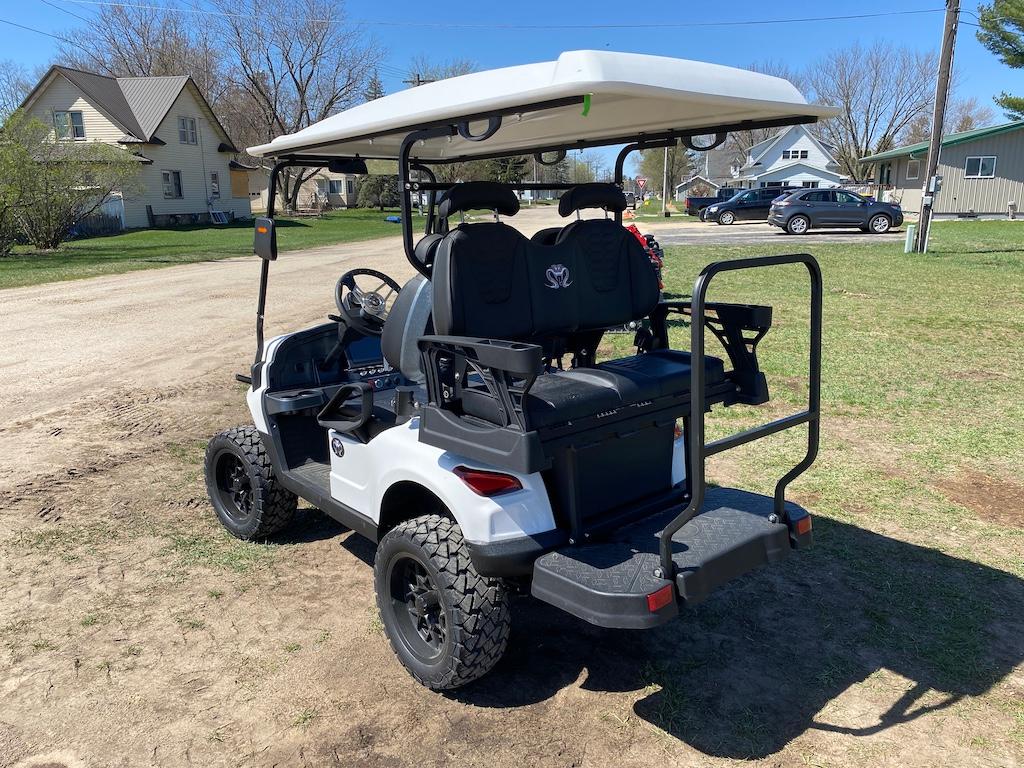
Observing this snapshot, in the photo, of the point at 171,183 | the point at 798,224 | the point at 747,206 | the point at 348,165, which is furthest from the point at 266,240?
the point at 171,183

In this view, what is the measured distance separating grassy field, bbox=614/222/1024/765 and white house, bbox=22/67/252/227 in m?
29.3

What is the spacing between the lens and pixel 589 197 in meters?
3.54

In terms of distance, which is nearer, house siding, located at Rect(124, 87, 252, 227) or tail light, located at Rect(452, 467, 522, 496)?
tail light, located at Rect(452, 467, 522, 496)

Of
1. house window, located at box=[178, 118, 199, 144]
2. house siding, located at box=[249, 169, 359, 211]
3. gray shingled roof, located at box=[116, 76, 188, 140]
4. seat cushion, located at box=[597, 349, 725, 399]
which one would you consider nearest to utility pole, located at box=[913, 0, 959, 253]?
seat cushion, located at box=[597, 349, 725, 399]

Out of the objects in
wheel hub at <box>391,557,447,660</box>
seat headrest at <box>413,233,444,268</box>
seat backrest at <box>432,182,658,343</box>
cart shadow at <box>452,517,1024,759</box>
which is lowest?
cart shadow at <box>452,517,1024,759</box>

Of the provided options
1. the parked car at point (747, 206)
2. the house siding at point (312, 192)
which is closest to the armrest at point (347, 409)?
the parked car at point (747, 206)

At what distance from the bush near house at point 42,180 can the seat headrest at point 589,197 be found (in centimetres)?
2027

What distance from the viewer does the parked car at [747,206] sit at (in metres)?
31.5

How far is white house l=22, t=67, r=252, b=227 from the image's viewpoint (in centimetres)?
3173

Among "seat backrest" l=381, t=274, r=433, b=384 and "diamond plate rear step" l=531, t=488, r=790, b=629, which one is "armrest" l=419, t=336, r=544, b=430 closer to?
"seat backrest" l=381, t=274, r=433, b=384

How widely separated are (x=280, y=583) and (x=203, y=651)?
57 centimetres

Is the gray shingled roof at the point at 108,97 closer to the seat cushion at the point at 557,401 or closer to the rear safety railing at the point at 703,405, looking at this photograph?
the seat cushion at the point at 557,401

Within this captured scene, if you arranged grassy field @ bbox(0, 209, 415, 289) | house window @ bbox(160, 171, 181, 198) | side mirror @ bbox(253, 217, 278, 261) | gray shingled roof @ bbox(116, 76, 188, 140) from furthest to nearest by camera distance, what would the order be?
house window @ bbox(160, 171, 181, 198) < gray shingled roof @ bbox(116, 76, 188, 140) < grassy field @ bbox(0, 209, 415, 289) < side mirror @ bbox(253, 217, 278, 261)

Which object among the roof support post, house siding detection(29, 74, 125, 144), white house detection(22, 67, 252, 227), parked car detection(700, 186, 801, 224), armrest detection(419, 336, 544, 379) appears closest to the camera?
armrest detection(419, 336, 544, 379)
